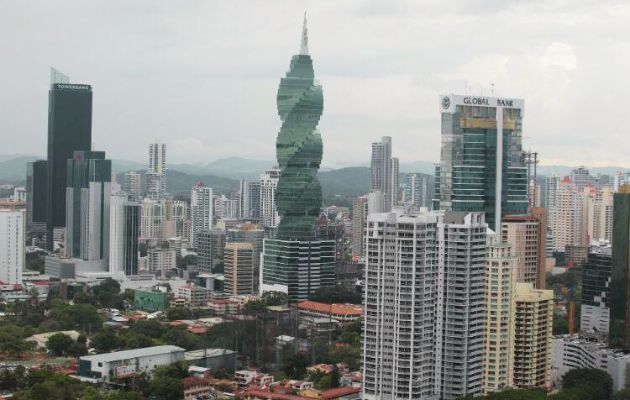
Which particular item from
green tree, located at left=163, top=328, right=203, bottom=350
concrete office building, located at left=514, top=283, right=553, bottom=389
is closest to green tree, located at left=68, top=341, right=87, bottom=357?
green tree, located at left=163, top=328, right=203, bottom=350

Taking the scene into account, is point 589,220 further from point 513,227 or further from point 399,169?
point 513,227

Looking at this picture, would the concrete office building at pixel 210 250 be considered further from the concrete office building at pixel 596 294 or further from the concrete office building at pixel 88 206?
the concrete office building at pixel 596 294

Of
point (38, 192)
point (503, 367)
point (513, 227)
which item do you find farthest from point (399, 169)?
point (503, 367)

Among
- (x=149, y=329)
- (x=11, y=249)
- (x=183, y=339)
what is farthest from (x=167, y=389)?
(x=11, y=249)

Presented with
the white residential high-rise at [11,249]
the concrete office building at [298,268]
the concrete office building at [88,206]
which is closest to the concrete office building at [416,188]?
the concrete office building at [298,268]

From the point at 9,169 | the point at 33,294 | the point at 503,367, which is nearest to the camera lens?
the point at 503,367

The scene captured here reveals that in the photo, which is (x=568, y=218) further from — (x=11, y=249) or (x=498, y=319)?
(x=498, y=319)
